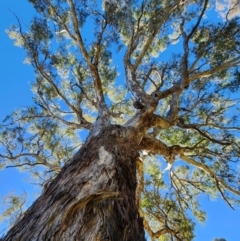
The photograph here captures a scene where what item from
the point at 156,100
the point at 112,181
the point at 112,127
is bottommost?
the point at 112,181

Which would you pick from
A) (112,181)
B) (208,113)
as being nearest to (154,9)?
(208,113)

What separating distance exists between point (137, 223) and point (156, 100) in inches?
102

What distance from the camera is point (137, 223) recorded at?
1.80 meters

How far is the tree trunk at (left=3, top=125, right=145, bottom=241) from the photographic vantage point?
144 centimetres

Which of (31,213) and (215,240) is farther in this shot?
(215,240)

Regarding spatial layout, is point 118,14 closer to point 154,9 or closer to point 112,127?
point 154,9

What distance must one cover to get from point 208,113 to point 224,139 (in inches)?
31.5

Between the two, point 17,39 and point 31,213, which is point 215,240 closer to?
point 31,213

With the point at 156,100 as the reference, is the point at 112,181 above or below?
below

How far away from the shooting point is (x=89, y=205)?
1.60 metres

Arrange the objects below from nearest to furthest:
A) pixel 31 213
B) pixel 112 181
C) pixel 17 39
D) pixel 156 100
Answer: pixel 31 213
pixel 112 181
pixel 156 100
pixel 17 39

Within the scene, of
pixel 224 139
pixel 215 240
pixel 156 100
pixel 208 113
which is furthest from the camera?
pixel 208 113

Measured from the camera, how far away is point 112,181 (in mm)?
2061

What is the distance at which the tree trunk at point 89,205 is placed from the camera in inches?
56.5
